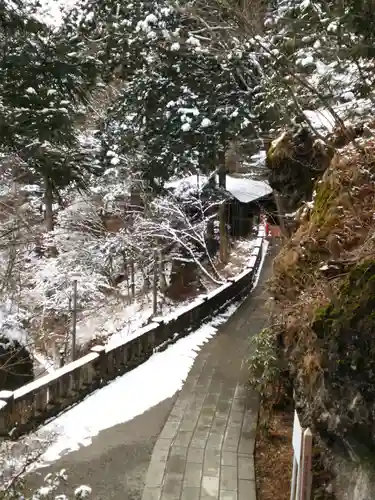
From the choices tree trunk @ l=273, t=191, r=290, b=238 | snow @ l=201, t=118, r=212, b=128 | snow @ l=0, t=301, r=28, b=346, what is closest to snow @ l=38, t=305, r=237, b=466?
tree trunk @ l=273, t=191, r=290, b=238

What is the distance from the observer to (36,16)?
7129 millimetres

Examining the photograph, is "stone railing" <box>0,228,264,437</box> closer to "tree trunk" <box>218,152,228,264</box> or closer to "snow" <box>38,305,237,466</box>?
"snow" <box>38,305,237,466</box>

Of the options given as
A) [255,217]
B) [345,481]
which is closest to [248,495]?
[345,481]

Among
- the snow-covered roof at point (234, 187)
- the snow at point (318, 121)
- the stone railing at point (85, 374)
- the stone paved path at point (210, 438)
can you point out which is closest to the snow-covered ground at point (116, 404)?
the stone railing at point (85, 374)

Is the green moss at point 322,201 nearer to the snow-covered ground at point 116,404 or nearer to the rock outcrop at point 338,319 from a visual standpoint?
the rock outcrop at point 338,319

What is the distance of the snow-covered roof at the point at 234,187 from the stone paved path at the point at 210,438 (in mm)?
11262

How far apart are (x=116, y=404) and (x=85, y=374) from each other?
844mm

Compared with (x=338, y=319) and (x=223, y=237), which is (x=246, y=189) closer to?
(x=223, y=237)

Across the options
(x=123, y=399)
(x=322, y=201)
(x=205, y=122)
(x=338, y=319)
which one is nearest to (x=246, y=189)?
(x=205, y=122)

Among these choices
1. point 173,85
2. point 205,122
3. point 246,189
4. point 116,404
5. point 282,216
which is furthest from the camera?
point 246,189

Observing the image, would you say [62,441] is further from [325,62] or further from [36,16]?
[325,62]

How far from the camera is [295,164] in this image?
14.4 metres

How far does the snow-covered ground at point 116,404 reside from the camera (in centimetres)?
799

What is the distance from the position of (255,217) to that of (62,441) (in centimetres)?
2551
